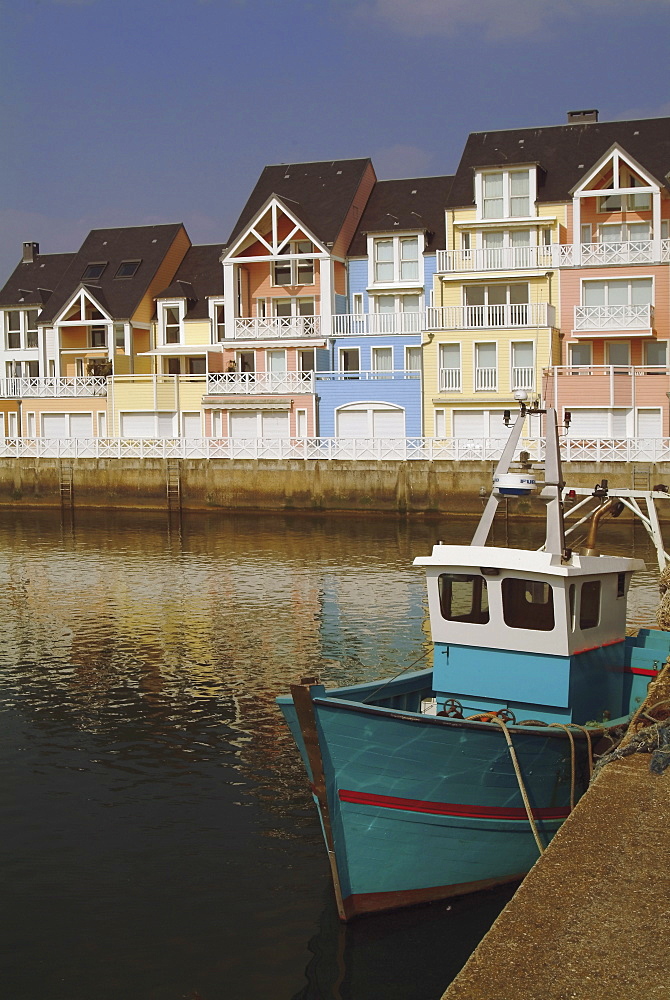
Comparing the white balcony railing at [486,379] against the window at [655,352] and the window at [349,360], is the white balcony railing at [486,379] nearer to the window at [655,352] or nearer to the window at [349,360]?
the window at [655,352]

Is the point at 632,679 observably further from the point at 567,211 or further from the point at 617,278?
the point at 567,211

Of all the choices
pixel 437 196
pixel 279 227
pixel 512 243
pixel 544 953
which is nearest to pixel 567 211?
pixel 512 243

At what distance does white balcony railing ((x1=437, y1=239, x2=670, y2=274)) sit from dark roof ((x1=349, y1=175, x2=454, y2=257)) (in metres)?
5.12

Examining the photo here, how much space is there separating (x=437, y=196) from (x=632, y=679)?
50.3 m

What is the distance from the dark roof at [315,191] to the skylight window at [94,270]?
36.2 feet

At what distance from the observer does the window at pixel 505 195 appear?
5469 cm

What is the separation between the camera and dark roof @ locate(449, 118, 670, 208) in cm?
5453

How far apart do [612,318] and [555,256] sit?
4065 millimetres

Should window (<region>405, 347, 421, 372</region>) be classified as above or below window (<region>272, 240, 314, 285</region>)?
below

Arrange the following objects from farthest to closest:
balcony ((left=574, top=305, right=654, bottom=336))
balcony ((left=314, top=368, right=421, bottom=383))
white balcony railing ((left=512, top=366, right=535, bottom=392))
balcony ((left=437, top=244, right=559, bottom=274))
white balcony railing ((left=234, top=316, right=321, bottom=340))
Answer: white balcony railing ((left=234, top=316, right=321, bottom=340)) < balcony ((left=314, top=368, right=421, bottom=383)) < balcony ((left=437, top=244, right=559, bottom=274)) < white balcony railing ((left=512, top=366, right=535, bottom=392)) < balcony ((left=574, top=305, right=654, bottom=336))

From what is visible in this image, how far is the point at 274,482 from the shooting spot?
4872 centimetres

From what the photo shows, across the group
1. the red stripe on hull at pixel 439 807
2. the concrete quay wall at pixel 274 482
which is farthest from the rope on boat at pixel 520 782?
the concrete quay wall at pixel 274 482

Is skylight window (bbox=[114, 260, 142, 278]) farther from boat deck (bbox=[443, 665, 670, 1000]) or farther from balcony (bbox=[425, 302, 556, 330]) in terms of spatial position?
boat deck (bbox=[443, 665, 670, 1000])

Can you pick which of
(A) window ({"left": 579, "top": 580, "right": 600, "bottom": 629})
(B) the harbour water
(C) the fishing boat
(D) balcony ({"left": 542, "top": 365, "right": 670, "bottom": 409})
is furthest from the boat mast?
(D) balcony ({"left": 542, "top": 365, "right": 670, "bottom": 409})
